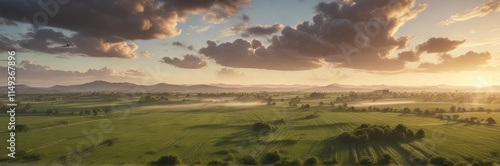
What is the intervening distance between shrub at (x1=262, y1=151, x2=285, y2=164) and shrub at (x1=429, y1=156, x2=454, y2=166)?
125 feet

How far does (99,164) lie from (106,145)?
24182 millimetres

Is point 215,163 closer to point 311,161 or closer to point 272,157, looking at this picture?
point 272,157

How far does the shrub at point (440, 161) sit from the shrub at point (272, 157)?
125ft

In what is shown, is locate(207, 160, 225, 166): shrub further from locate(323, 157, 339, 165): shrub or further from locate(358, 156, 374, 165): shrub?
locate(358, 156, 374, 165): shrub

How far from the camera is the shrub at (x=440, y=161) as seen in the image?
87.1m

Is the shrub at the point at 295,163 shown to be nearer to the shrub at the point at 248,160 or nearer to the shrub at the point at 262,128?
the shrub at the point at 248,160

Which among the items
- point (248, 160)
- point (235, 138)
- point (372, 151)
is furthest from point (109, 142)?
point (372, 151)

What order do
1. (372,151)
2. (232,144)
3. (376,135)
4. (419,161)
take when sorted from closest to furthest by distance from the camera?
(419,161) < (372,151) < (232,144) < (376,135)

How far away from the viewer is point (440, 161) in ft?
290

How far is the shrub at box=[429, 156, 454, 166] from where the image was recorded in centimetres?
8706

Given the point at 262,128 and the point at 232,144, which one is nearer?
the point at 232,144

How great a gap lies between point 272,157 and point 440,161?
42.4 m

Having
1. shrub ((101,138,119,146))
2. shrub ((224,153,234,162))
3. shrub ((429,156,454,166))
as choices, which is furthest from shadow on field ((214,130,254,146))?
shrub ((429,156,454,166))

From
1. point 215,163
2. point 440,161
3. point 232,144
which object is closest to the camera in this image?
point 440,161
